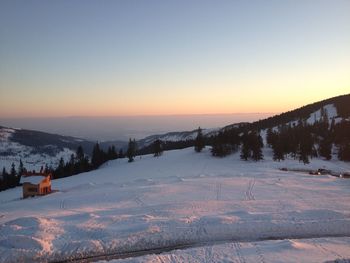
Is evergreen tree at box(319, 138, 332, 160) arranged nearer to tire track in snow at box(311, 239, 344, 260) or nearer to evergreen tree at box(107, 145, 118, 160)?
evergreen tree at box(107, 145, 118, 160)

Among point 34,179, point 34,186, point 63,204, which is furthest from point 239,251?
point 34,179

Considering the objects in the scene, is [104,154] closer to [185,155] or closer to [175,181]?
[185,155]

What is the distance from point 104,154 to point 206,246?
100525mm

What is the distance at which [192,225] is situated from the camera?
32.0m

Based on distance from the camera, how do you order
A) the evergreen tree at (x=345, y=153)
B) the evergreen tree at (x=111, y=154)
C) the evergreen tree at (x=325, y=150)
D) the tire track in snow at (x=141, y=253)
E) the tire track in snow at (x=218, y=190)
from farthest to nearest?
the evergreen tree at (x=111, y=154) → the evergreen tree at (x=325, y=150) → the evergreen tree at (x=345, y=153) → the tire track in snow at (x=218, y=190) → the tire track in snow at (x=141, y=253)

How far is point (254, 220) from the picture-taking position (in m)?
32.7

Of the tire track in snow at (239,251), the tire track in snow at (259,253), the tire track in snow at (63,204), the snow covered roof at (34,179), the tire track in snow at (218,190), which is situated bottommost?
the tire track in snow at (63,204)

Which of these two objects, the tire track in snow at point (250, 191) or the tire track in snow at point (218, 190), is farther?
the tire track in snow at point (218, 190)

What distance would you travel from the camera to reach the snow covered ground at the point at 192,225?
85.8 feet

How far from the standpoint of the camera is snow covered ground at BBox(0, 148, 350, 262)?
2616 cm

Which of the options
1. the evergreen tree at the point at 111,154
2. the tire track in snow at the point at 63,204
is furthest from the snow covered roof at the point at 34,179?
the evergreen tree at the point at 111,154

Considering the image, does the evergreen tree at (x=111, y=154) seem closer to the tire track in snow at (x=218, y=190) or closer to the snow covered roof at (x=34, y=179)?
the snow covered roof at (x=34, y=179)

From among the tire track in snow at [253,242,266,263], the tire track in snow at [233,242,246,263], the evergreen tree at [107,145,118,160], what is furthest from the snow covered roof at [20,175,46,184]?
the evergreen tree at [107,145,118,160]

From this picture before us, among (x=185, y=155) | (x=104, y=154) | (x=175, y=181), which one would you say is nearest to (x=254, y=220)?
(x=175, y=181)
